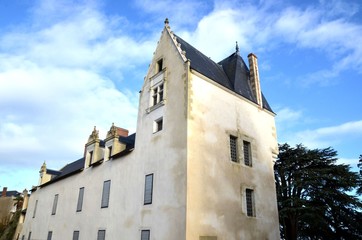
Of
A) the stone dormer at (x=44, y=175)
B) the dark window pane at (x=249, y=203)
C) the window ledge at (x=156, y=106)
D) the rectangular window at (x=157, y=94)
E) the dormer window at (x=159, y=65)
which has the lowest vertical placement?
the dark window pane at (x=249, y=203)

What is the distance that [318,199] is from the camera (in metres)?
24.2

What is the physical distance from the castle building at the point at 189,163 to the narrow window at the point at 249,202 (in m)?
0.03

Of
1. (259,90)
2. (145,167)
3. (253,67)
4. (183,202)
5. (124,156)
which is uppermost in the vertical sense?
(253,67)

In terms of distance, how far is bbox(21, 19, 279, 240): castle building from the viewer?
13907 millimetres

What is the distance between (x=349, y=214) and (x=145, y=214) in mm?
17880

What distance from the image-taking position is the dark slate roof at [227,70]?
58.6 feet

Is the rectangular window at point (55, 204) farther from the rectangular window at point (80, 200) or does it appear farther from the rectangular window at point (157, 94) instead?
the rectangular window at point (157, 94)

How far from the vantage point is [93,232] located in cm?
1941

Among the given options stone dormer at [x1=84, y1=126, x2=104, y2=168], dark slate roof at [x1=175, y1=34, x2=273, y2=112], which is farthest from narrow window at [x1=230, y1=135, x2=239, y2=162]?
stone dormer at [x1=84, y1=126, x2=104, y2=168]

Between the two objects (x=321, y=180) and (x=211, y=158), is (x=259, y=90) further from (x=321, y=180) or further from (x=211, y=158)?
(x=321, y=180)

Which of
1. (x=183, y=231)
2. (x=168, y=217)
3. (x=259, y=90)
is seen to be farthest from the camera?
(x=259, y=90)

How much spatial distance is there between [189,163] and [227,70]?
985 centimetres

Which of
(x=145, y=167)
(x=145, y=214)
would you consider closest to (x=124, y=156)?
(x=145, y=167)

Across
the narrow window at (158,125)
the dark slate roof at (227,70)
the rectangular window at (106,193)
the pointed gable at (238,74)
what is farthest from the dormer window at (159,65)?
the rectangular window at (106,193)
